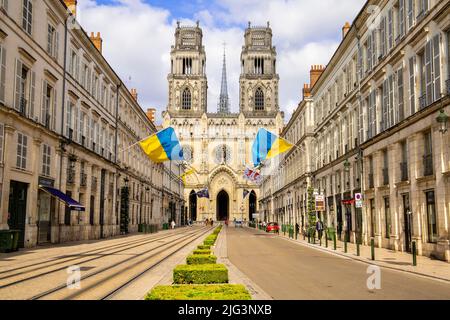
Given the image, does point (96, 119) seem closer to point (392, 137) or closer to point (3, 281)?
point (392, 137)

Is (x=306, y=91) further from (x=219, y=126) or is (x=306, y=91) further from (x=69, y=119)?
(x=219, y=126)

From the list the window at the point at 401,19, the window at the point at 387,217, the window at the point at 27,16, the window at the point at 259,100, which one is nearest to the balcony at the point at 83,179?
the window at the point at 27,16

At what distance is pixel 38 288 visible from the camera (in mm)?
12219

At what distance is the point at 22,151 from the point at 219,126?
9868 cm

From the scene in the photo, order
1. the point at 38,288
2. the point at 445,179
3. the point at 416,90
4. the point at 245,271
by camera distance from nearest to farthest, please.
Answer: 1. the point at 38,288
2. the point at 245,271
3. the point at 445,179
4. the point at 416,90

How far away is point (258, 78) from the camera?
416 feet

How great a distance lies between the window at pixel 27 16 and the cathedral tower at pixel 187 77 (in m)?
94.3

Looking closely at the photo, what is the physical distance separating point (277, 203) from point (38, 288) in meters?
72.9

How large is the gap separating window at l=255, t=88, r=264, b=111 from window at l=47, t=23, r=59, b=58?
9676 cm

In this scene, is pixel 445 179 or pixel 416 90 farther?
pixel 416 90

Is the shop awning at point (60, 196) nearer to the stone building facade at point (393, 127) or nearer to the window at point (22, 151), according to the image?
the window at point (22, 151)

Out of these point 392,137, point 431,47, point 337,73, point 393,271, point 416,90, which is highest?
point 337,73

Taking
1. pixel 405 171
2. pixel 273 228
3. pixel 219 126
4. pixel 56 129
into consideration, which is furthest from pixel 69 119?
pixel 219 126
